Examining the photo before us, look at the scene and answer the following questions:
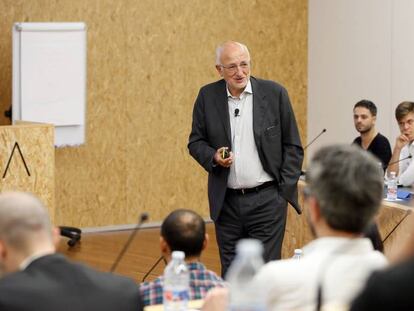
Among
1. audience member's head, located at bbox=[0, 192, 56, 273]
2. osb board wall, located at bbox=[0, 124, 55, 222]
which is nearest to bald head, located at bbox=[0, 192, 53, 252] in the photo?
audience member's head, located at bbox=[0, 192, 56, 273]

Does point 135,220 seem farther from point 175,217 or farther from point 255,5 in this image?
point 175,217

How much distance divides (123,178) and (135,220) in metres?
0.46

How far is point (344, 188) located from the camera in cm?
260

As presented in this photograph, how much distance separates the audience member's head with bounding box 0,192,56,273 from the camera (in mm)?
2791

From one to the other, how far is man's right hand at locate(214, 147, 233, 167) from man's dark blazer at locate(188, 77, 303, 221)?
0.07 meters

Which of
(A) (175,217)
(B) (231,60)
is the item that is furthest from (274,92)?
(A) (175,217)

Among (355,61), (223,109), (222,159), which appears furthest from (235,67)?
(355,61)

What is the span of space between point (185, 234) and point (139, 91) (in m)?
6.31

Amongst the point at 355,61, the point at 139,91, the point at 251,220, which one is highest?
the point at 355,61

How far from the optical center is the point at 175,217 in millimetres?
3711

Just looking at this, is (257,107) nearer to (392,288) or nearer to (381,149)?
(381,149)

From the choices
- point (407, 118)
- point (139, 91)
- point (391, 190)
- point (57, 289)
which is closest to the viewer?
point (57, 289)

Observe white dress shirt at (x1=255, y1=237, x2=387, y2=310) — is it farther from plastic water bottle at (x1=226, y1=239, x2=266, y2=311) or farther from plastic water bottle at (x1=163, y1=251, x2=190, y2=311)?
plastic water bottle at (x1=163, y1=251, x2=190, y2=311)

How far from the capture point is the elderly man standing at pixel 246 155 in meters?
5.65
